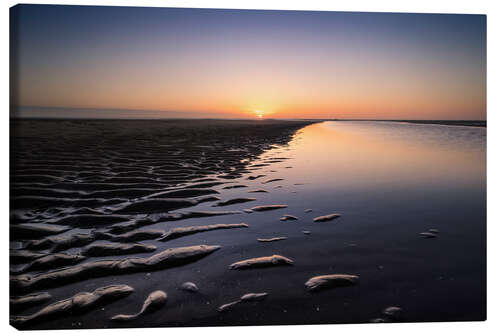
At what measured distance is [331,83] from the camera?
5.20m

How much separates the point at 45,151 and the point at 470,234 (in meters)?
8.67

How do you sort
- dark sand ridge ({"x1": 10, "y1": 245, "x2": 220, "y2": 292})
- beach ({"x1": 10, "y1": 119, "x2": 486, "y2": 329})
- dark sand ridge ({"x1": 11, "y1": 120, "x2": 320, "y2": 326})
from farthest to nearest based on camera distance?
dark sand ridge ({"x1": 11, "y1": 120, "x2": 320, "y2": 326}) → dark sand ridge ({"x1": 10, "y1": 245, "x2": 220, "y2": 292}) → beach ({"x1": 10, "y1": 119, "x2": 486, "y2": 329})

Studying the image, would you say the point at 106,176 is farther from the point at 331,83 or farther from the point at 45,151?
the point at 331,83

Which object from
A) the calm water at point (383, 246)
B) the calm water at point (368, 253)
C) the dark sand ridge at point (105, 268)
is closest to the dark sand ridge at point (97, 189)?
Result: the dark sand ridge at point (105, 268)

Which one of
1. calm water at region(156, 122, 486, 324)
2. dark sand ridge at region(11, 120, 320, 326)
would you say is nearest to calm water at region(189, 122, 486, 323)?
calm water at region(156, 122, 486, 324)

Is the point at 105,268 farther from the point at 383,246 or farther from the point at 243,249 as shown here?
the point at 383,246

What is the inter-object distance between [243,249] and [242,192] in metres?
1.96

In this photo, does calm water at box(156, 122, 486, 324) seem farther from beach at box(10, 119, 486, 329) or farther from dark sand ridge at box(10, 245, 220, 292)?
dark sand ridge at box(10, 245, 220, 292)

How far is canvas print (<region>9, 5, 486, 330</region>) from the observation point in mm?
2391

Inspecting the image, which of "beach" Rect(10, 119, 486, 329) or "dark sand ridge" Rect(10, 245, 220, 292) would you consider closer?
"beach" Rect(10, 119, 486, 329)

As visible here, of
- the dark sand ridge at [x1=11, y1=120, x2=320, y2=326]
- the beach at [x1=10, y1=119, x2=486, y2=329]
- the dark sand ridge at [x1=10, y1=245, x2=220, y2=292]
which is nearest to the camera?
the beach at [x1=10, y1=119, x2=486, y2=329]

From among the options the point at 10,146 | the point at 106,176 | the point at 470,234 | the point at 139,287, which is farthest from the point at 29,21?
the point at 470,234

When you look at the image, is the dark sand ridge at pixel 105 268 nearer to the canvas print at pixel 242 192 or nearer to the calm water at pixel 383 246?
→ the canvas print at pixel 242 192

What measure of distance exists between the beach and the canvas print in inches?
0.7
